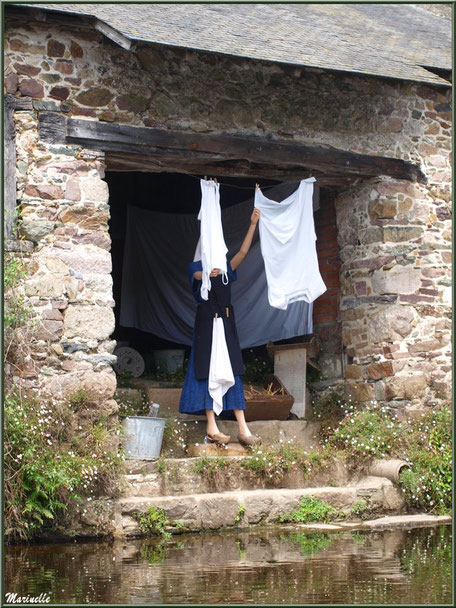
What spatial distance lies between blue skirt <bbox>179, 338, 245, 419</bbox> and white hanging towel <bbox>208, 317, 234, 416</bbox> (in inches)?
3.5

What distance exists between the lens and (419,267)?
10.7 metres

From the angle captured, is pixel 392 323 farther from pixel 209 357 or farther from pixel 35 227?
pixel 35 227

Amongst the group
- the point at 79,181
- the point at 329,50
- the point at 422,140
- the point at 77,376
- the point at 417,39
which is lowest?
the point at 77,376

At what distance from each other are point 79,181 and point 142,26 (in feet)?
4.96

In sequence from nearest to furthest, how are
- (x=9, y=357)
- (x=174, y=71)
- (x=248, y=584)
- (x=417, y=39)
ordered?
(x=248, y=584), (x=9, y=357), (x=174, y=71), (x=417, y=39)

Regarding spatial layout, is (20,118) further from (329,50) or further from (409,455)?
(409,455)

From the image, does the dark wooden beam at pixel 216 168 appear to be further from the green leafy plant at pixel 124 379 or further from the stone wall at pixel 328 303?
the green leafy plant at pixel 124 379

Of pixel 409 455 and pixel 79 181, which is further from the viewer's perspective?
pixel 409 455

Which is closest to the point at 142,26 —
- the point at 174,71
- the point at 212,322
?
the point at 174,71

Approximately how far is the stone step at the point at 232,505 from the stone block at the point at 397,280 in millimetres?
2384

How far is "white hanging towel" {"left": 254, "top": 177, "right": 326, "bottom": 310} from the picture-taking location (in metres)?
9.98

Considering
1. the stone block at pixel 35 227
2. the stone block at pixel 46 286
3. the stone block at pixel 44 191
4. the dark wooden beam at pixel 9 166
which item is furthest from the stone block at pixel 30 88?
Answer: the stone block at pixel 46 286

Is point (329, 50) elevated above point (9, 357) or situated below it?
above

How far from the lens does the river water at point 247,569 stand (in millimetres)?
5782
